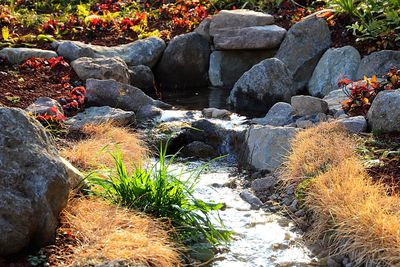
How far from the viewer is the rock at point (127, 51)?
12.0 meters

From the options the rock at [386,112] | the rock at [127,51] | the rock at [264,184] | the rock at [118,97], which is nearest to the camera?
the rock at [264,184]

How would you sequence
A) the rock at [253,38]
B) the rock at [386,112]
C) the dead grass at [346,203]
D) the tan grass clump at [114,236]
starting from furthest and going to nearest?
the rock at [253,38] < the rock at [386,112] < the dead grass at [346,203] < the tan grass clump at [114,236]

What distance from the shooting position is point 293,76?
486 inches

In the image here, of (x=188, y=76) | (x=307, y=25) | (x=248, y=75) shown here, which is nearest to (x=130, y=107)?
(x=248, y=75)

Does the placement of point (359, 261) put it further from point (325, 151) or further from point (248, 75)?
point (248, 75)

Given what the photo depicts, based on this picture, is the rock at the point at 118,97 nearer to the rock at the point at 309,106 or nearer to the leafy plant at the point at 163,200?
the rock at the point at 309,106

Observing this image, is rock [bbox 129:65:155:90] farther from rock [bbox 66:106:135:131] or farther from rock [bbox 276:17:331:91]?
rock [bbox 66:106:135:131]

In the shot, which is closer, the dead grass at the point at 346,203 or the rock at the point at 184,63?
the dead grass at the point at 346,203

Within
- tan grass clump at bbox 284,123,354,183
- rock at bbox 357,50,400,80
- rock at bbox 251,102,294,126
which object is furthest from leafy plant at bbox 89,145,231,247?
rock at bbox 357,50,400,80

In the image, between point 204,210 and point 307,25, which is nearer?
point 204,210

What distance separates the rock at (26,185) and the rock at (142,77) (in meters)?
7.28

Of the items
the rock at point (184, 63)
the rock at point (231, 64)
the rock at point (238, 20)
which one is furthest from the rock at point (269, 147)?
the rock at point (184, 63)

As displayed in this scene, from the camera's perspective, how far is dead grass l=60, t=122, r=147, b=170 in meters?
7.39

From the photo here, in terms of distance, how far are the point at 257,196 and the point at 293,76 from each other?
5.18 meters
